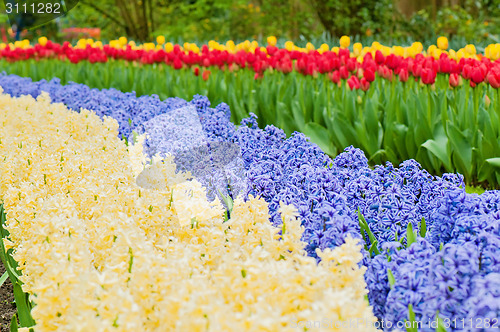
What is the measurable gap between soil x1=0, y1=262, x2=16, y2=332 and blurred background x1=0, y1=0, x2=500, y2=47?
705 cm

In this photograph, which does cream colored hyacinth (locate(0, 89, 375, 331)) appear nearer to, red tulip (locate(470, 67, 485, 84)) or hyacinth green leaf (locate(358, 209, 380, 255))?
hyacinth green leaf (locate(358, 209, 380, 255))

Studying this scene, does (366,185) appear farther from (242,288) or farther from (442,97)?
(442,97)

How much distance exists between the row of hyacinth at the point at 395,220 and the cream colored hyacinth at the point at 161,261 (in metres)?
0.13

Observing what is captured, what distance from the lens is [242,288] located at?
4.72 ft

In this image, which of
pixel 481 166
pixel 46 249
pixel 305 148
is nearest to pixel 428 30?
pixel 481 166

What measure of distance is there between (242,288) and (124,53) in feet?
20.4

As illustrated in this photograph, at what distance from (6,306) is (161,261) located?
1688 millimetres

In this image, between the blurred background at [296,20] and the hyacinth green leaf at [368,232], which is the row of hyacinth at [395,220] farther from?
the blurred background at [296,20]

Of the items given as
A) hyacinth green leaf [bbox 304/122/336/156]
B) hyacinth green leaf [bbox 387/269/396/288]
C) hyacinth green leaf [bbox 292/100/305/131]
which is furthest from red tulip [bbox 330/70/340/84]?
hyacinth green leaf [bbox 387/269/396/288]

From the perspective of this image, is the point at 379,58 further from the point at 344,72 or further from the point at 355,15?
the point at 355,15

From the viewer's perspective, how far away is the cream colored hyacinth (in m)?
1.33

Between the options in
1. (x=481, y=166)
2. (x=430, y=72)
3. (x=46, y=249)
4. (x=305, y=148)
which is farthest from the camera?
(x=430, y=72)

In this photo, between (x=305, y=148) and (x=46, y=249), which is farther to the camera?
(x=305, y=148)

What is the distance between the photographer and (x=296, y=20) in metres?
13.9
